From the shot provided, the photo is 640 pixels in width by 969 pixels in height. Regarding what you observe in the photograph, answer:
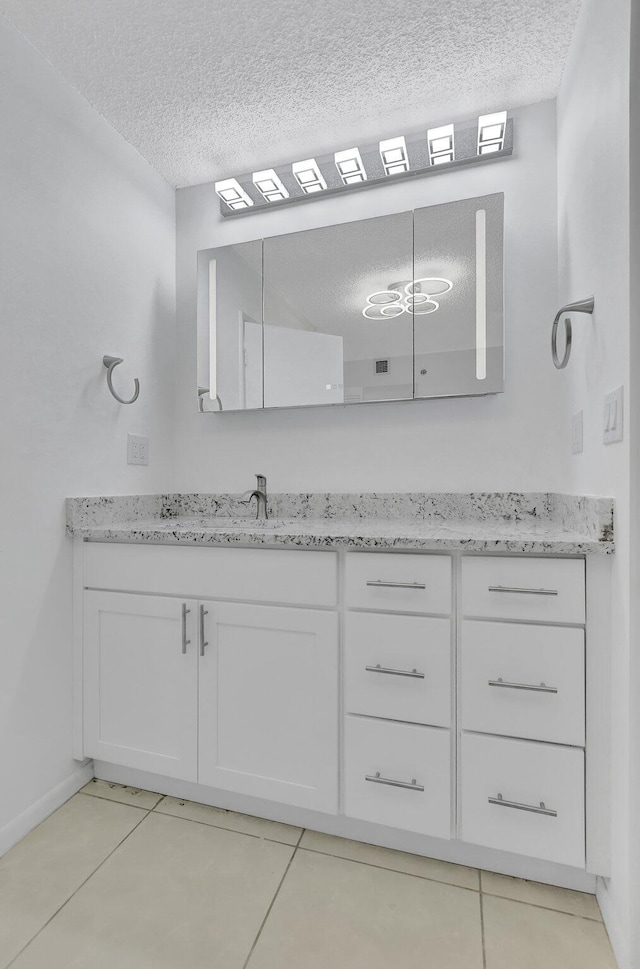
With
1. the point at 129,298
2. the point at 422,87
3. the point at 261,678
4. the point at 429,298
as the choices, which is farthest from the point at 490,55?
the point at 261,678

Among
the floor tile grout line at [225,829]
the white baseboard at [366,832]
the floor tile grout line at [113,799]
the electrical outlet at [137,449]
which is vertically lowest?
the floor tile grout line at [113,799]

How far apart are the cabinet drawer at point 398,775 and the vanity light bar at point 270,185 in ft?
6.70

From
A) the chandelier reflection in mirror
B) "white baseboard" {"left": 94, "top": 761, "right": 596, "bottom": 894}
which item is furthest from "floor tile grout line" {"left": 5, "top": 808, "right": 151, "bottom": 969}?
the chandelier reflection in mirror

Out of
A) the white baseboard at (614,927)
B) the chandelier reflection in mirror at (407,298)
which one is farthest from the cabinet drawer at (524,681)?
the chandelier reflection in mirror at (407,298)

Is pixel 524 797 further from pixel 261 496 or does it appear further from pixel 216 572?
pixel 261 496

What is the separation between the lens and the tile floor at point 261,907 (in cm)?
106

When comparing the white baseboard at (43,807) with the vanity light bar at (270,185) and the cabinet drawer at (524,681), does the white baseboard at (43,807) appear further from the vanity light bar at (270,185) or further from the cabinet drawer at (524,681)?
the vanity light bar at (270,185)

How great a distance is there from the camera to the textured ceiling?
1.45 metres

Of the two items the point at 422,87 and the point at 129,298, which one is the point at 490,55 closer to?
the point at 422,87

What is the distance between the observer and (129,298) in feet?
6.45

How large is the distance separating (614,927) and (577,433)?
1230 mm

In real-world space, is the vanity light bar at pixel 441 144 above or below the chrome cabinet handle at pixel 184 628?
above

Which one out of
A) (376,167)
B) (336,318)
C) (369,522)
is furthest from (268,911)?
(376,167)

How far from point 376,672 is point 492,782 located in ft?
1.26
